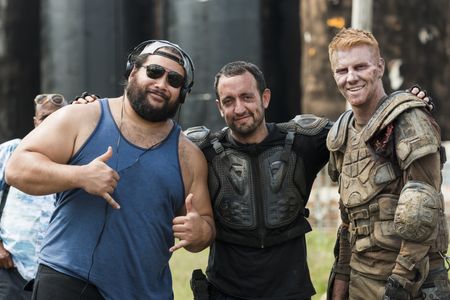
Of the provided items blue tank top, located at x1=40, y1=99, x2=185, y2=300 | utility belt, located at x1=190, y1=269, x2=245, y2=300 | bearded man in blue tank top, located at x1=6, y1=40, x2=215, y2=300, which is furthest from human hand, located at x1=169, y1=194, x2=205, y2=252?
utility belt, located at x1=190, y1=269, x2=245, y2=300

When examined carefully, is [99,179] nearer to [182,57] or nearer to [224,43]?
[182,57]

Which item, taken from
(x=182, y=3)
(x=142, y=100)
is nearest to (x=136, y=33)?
(x=182, y=3)

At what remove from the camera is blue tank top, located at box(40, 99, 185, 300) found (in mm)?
4211

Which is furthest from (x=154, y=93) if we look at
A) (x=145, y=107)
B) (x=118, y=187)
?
(x=118, y=187)

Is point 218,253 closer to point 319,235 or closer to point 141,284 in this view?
point 141,284

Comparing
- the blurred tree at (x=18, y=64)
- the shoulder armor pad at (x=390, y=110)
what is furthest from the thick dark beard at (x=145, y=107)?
the blurred tree at (x=18, y=64)

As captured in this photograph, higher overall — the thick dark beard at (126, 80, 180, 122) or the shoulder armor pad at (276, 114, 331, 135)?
the thick dark beard at (126, 80, 180, 122)

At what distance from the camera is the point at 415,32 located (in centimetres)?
1309

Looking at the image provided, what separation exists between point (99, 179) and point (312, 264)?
5.12 meters

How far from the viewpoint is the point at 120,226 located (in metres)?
4.24

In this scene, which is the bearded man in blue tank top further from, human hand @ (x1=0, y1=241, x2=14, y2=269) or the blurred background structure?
the blurred background structure

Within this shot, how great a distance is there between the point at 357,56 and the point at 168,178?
3.53 feet

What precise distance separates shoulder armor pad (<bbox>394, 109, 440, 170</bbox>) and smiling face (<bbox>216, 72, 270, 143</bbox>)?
802 mm

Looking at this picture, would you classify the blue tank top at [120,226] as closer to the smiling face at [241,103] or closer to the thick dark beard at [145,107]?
the thick dark beard at [145,107]
